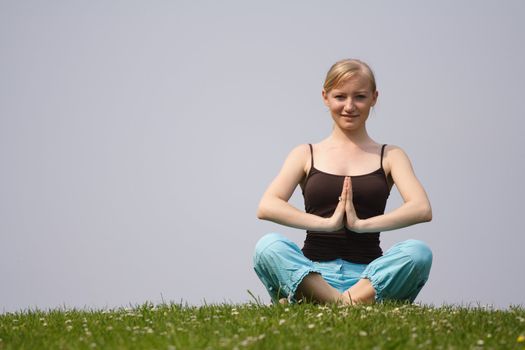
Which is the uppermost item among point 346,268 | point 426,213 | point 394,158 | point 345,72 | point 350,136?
point 345,72

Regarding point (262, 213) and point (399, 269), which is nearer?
point (399, 269)

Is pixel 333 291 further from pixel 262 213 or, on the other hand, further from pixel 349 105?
pixel 349 105

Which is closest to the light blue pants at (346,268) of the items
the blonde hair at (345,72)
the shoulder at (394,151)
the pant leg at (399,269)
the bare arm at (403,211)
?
the pant leg at (399,269)

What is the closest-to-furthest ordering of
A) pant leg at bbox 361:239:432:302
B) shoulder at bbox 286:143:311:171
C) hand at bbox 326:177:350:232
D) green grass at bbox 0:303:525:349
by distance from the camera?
green grass at bbox 0:303:525:349 < hand at bbox 326:177:350:232 < pant leg at bbox 361:239:432:302 < shoulder at bbox 286:143:311:171

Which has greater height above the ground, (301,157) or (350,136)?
(350,136)

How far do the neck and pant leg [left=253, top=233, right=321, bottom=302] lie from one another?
4.71 ft

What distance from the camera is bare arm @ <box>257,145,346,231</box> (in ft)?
27.9

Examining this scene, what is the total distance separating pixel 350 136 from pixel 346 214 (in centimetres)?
118

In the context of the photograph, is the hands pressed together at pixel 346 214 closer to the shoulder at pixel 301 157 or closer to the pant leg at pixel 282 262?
the pant leg at pixel 282 262

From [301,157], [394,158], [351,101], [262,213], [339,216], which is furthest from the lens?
[301,157]

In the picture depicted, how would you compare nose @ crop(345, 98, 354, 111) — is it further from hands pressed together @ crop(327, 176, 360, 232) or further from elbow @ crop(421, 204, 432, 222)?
elbow @ crop(421, 204, 432, 222)

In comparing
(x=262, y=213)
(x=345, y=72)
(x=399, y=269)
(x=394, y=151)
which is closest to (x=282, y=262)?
(x=262, y=213)

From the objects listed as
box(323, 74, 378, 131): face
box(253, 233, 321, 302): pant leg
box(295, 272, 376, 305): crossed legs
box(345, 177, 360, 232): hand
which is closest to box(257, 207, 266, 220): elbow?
box(253, 233, 321, 302): pant leg

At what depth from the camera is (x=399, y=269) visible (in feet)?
28.0
